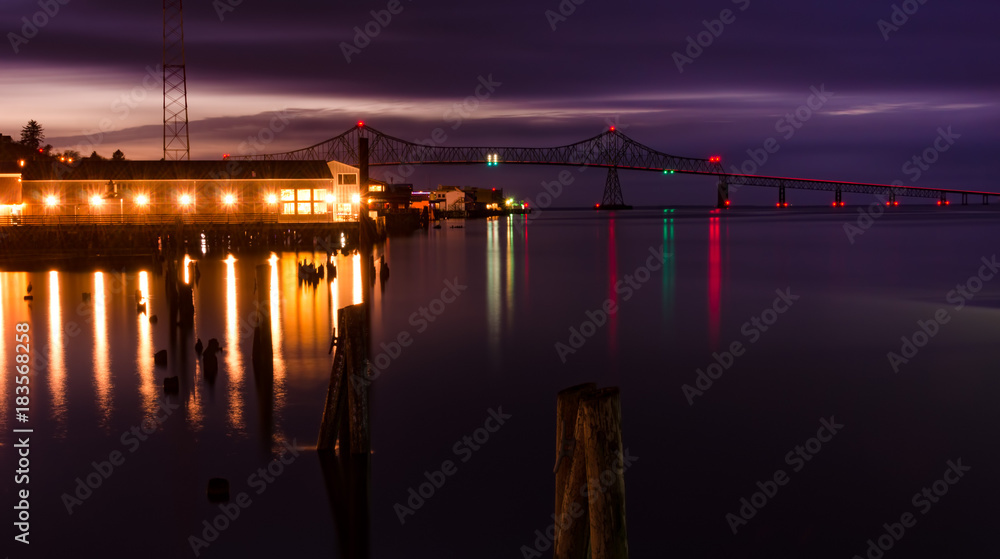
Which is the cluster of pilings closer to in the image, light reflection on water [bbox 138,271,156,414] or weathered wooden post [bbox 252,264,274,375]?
light reflection on water [bbox 138,271,156,414]

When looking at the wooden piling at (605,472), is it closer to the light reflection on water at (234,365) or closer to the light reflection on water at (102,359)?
the light reflection on water at (234,365)

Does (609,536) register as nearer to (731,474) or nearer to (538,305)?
(731,474)

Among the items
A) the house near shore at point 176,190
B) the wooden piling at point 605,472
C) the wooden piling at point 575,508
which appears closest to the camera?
the wooden piling at point 605,472

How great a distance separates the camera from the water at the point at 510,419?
9.30 meters

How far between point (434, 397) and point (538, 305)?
1427 centimetres

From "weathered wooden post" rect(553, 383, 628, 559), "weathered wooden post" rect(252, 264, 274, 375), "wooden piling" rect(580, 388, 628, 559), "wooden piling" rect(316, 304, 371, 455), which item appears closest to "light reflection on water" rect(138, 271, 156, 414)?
"weathered wooden post" rect(252, 264, 274, 375)

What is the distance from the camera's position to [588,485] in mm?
6293

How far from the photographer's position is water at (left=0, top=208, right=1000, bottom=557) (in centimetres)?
930

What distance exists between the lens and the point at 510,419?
13539 mm

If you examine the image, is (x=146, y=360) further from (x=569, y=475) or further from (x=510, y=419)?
(x=569, y=475)

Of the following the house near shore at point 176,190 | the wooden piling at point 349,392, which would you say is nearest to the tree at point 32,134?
the house near shore at point 176,190

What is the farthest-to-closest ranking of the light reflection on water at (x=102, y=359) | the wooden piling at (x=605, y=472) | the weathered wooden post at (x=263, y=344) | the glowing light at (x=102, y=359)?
the weathered wooden post at (x=263, y=344) < the glowing light at (x=102, y=359) < the light reflection on water at (x=102, y=359) < the wooden piling at (x=605, y=472)

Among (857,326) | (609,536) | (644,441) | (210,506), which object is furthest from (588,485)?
(857,326)

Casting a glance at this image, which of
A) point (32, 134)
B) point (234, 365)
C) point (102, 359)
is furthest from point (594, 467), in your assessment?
point (32, 134)
